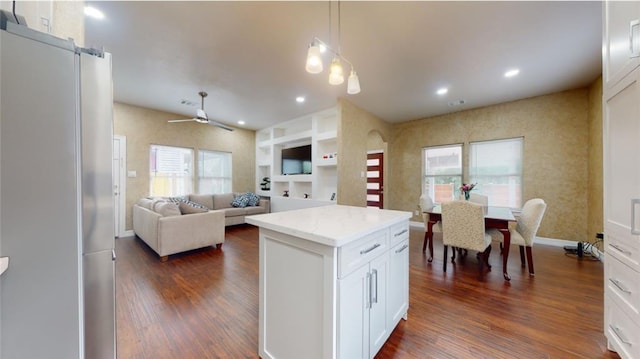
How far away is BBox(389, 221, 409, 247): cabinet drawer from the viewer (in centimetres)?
156

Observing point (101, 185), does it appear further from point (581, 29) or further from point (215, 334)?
point (581, 29)

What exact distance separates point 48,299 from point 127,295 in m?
1.94

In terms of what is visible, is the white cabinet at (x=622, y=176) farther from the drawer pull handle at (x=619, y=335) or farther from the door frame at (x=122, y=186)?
the door frame at (x=122, y=186)

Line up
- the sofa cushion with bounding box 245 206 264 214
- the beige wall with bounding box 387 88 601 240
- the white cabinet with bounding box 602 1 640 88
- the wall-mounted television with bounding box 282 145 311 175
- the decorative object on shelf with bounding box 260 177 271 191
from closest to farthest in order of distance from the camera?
the white cabinet with bounding box 602 1 640 88 < the beige wall with bounding box 387 88 601 240 < the wall-mounted television with bounding box 282 145 311 175 < the sofa cushion with bounding box 245 206 264 214 < the decorative object on shelf with bounding box 260 177 271 191

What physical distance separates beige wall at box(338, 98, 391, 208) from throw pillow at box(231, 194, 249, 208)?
9.33 feet

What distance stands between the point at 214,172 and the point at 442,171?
5776 millimetres

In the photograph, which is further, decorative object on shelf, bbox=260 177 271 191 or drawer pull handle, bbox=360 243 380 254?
decorative object on shelf, bbox=260 177 271 191

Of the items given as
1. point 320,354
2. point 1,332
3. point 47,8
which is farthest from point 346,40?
point 1,332

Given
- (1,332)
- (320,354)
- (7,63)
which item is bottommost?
(320,354)

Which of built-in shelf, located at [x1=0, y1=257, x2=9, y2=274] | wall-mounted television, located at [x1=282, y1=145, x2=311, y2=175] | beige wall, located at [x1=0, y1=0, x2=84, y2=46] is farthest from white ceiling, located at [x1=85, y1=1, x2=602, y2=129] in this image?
built-in shelf, located at [x1=0, y1=257, x2=9, y2=274]

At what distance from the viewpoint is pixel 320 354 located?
3.65 ft

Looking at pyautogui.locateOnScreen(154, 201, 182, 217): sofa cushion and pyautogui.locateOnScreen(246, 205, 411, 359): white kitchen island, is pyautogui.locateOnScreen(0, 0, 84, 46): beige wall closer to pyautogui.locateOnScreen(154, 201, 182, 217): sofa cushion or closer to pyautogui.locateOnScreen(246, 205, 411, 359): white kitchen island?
pyautogui.locateOnScreen(246, 205, 411, 359): white kitchen island

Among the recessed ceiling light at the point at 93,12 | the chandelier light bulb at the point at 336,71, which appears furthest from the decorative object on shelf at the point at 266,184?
the chandelier light bulb at the point at 336,71

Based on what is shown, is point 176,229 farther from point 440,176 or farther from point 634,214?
point 440,176
